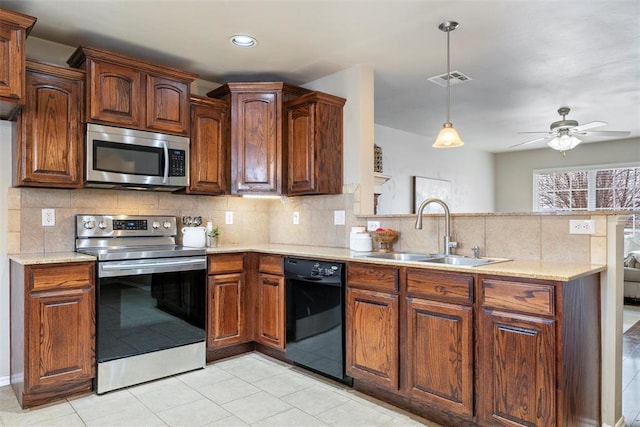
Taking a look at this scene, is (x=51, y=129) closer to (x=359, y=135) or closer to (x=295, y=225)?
(x=295, y=225)

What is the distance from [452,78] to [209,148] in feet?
7.48

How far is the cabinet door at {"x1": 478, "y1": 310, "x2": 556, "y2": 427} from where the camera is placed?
6.17 ft

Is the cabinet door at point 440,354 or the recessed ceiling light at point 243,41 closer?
the cabinet door at point 440,354

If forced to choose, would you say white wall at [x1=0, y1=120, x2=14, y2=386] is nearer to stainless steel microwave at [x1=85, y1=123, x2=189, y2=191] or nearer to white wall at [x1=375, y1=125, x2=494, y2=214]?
stainless steel microwave at [x1=85, y1=123, x2=189, y2=191]

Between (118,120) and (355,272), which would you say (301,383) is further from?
(118,120)

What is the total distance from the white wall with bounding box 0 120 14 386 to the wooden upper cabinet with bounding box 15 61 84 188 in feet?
0.68

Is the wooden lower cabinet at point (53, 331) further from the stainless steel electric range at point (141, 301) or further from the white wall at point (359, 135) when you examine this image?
the white wall at point (359, 135)

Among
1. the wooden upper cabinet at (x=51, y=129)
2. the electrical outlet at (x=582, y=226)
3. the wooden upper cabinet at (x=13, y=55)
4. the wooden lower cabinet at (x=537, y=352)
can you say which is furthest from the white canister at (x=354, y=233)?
the wooden upper cabinet at (x=13, y=55)

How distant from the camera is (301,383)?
114 inches

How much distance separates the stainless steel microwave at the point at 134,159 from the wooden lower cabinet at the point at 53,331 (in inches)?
26.2

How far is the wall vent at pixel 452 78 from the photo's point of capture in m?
3.78

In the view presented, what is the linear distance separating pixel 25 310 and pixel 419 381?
2266 mm

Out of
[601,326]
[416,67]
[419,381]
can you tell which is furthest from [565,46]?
[419,381]

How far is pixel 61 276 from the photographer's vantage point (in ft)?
8.27
